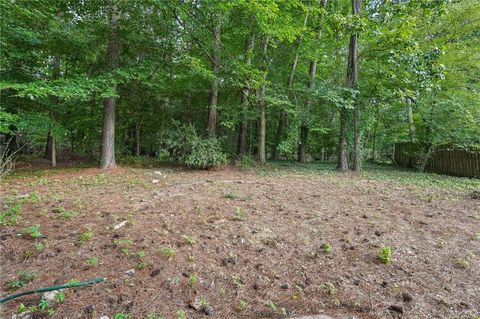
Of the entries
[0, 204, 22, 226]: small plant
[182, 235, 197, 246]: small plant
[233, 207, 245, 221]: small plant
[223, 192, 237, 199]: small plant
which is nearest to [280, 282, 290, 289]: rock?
[182, 235, 197, 246]: small plant

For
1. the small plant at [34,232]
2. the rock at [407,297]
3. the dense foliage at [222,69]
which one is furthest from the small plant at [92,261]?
the dense foliage at [222,69]

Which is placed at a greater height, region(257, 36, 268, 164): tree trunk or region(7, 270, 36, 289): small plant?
region(257, 36, 268, 164): tree trunk

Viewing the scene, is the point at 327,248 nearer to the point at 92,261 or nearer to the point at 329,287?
the point at 329,287

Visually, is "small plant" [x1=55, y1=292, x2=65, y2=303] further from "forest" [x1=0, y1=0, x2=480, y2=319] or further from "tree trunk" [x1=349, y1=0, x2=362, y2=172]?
"tree trunk" [x1=349, y1=0, x2=362, y2=172]

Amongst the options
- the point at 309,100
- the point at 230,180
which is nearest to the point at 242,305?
the point at 230,180

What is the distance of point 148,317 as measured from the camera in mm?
1773

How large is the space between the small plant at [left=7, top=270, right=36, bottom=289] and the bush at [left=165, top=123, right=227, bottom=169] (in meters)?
5.48

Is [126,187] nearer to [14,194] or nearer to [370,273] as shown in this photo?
[14,194]

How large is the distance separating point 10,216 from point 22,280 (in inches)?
59.6

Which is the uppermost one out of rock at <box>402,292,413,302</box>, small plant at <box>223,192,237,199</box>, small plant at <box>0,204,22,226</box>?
small plant at <box>223,192,237,199</box>

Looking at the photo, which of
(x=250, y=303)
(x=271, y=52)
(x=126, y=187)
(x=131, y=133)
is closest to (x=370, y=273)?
(x=250, y=303)

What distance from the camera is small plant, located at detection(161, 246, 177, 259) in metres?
2.46

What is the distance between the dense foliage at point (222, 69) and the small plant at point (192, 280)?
16.2 ft

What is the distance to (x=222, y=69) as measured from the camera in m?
8.07
